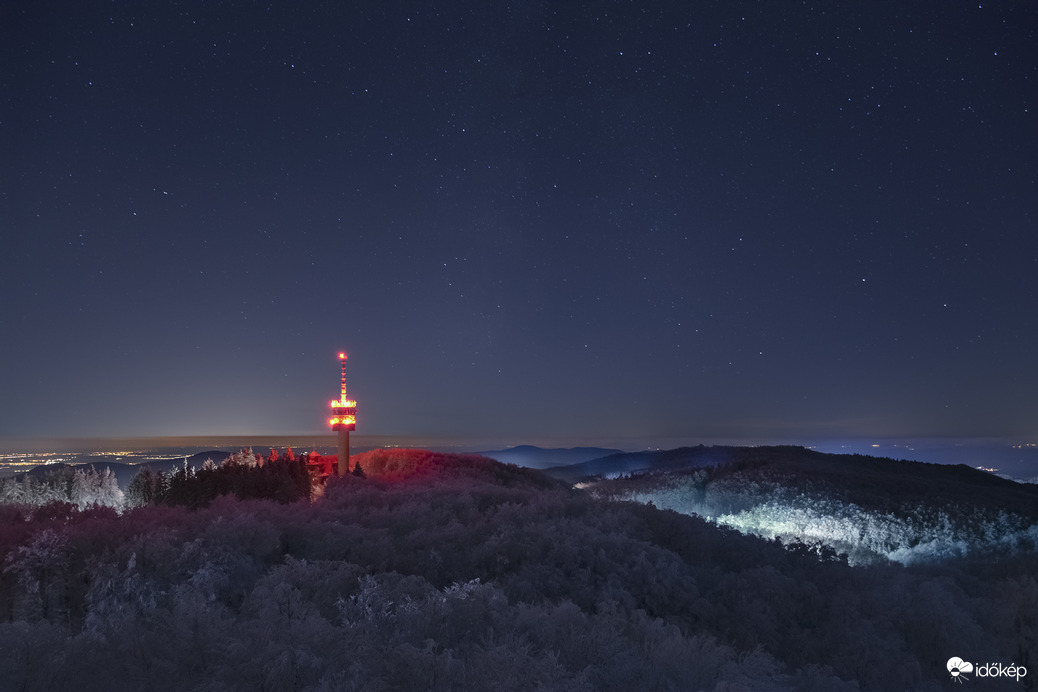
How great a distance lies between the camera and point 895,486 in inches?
1989

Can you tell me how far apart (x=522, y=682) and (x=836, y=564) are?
20579mm

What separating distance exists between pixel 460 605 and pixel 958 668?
13720 millimetres

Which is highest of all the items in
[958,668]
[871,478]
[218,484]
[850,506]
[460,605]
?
[460,605]

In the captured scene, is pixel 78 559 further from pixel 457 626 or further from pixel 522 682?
pixel 522 682

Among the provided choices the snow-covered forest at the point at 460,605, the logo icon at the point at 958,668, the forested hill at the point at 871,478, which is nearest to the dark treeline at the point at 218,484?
the snow-covered forest at the point at 460,605

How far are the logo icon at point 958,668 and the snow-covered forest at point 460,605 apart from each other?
478 mm

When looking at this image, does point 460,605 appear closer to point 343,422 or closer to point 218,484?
point 218,484

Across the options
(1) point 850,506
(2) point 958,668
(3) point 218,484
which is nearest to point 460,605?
(2) point 958,668

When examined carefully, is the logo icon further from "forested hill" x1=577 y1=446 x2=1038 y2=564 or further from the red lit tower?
the red lit tower

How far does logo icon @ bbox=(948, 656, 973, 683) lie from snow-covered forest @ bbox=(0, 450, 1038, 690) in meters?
0.48

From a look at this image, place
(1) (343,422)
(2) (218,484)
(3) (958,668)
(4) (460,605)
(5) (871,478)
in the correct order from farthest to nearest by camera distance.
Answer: (1) (343,422) < (5) (871,478) < (2) (218,484) < (3) (958,668) < (4) (460,605)

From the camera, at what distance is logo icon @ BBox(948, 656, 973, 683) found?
622 inches

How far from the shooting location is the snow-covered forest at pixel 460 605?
8867 millimetres

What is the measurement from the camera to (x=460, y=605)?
1275cm
